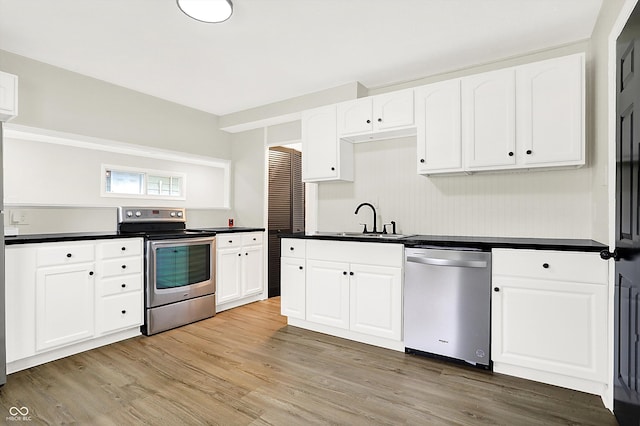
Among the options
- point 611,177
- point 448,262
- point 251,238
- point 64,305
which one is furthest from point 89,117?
point 611,177

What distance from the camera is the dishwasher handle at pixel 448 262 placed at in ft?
8.05

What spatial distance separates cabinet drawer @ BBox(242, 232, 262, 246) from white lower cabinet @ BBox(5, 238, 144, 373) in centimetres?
127

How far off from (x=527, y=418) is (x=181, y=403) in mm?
1978

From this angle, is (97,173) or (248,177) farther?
(248,177)

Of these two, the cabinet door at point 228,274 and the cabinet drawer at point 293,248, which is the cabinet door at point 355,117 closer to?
the cabinet drawer at point 293,248

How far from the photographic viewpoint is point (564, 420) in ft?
6.15

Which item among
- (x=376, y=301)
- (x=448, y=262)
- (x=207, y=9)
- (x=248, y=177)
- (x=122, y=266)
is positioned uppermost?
(x=207, y=9)

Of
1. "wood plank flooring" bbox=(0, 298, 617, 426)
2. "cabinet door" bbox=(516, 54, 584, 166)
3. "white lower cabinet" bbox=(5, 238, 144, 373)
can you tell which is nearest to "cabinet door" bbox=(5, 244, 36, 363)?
"white lower cabinet" bbox=(5, 238, 144, 373)

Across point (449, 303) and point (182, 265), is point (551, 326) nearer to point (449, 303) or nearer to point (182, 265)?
point (449, 303)

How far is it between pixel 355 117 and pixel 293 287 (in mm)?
1792

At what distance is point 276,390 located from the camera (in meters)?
2.20

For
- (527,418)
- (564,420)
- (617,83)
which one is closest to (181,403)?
(527,418)

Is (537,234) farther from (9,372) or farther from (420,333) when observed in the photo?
(9,372)

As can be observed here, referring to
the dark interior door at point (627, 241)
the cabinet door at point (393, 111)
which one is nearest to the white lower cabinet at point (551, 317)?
the dark interior door at point (627, 241)
